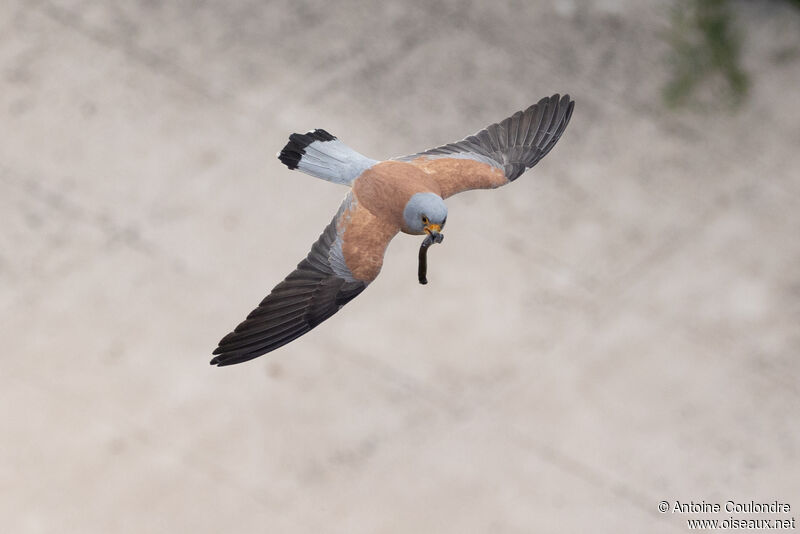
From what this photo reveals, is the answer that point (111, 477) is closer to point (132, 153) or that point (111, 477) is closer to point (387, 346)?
point (387, 346)

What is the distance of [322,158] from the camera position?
21.3 ft

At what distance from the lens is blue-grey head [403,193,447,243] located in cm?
573

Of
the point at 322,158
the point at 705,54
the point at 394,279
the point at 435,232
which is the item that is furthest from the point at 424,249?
the point at 705,54

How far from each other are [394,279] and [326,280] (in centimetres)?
442

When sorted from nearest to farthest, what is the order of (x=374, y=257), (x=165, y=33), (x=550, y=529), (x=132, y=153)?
(x=374, y=257) → (x=550, y=529) → (x=132, y=153) → (x=165, y=33)

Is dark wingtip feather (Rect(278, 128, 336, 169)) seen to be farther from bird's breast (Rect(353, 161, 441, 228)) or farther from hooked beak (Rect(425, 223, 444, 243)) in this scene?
hooked beak (Rect(425, 223, 444, 243))

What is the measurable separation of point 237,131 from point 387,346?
2927 mm

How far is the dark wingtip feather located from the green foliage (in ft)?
22.2

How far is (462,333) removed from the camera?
34.1 ft

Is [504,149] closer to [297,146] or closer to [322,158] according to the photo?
[322,158]

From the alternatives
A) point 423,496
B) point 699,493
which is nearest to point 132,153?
point 423,496

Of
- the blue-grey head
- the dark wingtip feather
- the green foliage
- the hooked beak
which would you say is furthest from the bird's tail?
the green foliage

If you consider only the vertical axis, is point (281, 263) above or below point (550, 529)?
above

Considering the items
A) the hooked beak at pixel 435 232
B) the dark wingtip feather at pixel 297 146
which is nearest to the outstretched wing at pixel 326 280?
the dark wingtip feather at pixel 297 146
